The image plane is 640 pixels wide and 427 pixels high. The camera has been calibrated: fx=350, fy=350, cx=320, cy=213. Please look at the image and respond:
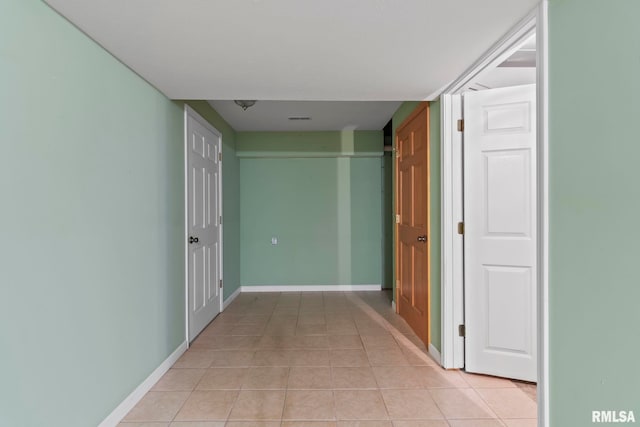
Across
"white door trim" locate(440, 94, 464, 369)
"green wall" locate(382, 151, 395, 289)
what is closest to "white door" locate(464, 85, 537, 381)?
"white door trim" locate(440, 94, 464, 369)

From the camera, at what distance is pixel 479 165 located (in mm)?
2502

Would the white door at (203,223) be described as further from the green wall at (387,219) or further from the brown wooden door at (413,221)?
the green wall at (387,219)

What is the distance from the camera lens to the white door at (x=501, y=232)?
2.35 meters

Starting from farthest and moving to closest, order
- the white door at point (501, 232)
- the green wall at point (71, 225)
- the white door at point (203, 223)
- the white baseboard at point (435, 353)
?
1. the white door at point (203, 223)
2. the white baseboard at point (435, 353)
3. the white door at point (501, 232)
4. the green wall at point (71, 225)

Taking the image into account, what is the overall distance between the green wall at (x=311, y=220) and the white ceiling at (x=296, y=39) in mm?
2756

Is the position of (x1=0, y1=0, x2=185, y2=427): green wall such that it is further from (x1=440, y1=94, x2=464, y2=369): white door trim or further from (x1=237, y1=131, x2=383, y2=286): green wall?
(x1=237, y1=131, x2=383, y2=286): green wall
